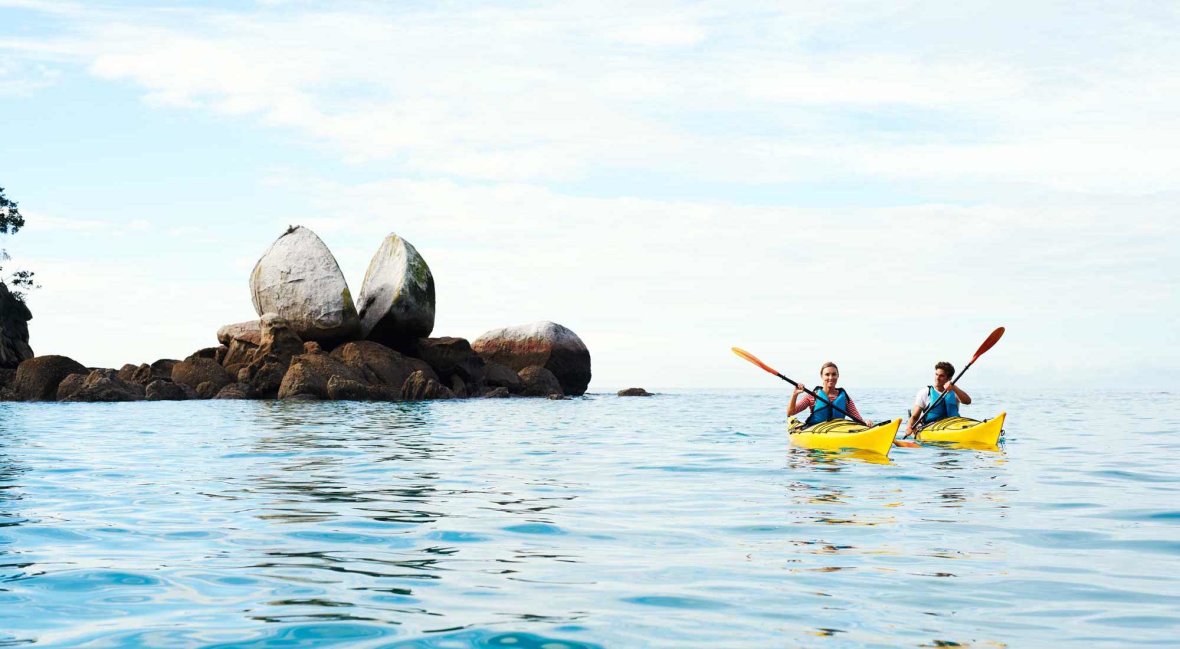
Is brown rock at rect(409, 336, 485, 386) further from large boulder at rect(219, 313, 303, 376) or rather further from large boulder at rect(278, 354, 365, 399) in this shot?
large boulder at rect(278, 354, 365, 399)

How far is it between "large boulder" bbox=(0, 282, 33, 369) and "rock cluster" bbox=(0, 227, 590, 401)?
205 millimetres

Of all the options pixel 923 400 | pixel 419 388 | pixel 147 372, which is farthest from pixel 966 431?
pixel 147 372

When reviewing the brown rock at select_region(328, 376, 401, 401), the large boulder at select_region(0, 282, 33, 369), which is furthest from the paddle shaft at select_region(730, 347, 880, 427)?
the large boulder at select_region(0, 282, 33, 369)

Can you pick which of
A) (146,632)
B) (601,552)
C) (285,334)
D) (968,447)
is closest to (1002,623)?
(601,552)

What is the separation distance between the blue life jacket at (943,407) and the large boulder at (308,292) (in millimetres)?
20513

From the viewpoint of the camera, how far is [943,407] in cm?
1526

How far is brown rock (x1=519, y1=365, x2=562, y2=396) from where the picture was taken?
34.8 metres

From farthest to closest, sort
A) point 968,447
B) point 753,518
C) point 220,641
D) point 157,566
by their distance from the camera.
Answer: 1. point 968,447
2. point 753,518
3. point 157,566
4. point 220,641

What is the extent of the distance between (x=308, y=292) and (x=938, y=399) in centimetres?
2162

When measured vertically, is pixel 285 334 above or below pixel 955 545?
above

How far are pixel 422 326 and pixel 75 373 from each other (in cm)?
1046

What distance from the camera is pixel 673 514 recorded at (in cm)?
799

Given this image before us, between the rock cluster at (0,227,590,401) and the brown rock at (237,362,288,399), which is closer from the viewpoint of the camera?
the rock cluster at (0,227,590,401)

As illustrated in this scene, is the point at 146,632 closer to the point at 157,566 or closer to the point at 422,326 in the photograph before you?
the point at 157,566
